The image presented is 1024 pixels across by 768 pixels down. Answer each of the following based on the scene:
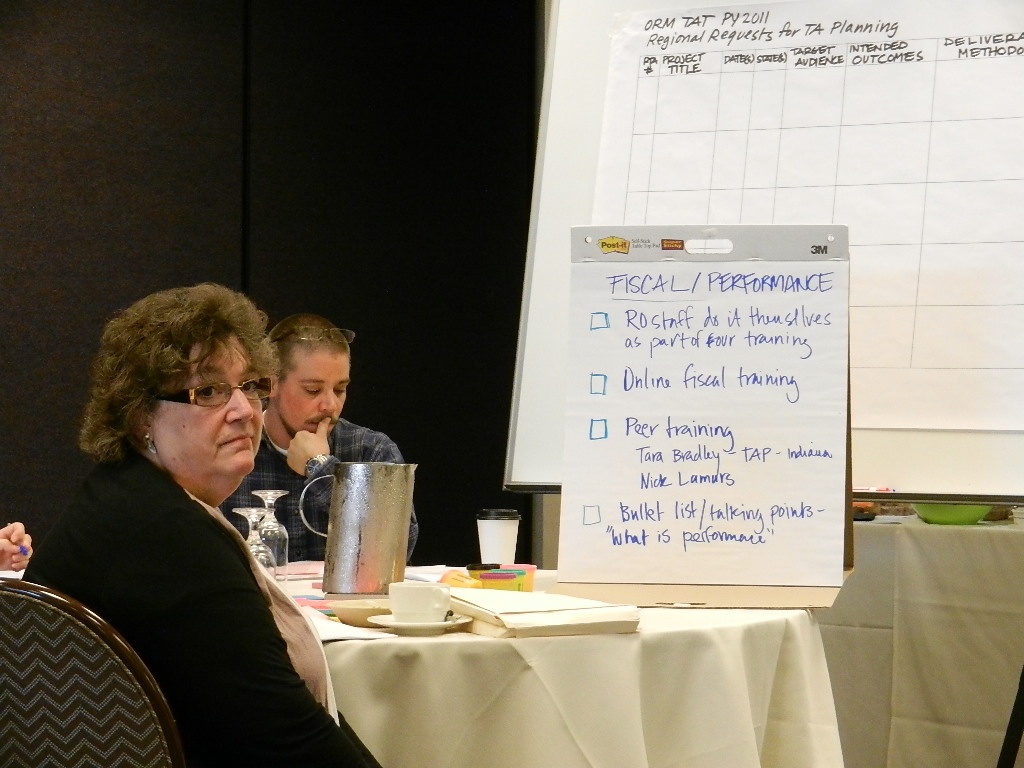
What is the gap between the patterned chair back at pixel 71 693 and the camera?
107 cm

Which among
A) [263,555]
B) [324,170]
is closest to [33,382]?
[324,170]

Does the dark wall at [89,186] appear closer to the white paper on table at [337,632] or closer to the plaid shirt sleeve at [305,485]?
the plaid shirt sleeve at [305,485]

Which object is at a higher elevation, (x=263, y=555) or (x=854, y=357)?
(x=854, y=357)

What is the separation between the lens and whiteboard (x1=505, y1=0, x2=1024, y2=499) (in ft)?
6.56

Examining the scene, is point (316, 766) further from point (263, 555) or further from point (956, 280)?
point (956, 280)

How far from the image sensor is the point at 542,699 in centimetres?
135

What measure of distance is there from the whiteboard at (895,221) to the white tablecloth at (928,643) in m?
0.72

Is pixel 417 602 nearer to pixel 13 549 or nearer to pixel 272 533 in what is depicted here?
pixel 272 533

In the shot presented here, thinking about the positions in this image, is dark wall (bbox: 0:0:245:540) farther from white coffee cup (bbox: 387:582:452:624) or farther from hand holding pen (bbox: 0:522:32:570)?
white coffee cup (bbox: 387:582:452:624)

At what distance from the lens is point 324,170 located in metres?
3.85

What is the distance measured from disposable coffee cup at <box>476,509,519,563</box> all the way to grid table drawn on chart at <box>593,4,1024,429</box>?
655mm

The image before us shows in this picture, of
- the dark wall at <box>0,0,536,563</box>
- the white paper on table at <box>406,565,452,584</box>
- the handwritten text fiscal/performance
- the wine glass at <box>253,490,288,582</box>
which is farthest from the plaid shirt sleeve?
the dark wall at <box>0,0,536,563</box>

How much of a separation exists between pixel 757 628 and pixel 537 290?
3.33ft

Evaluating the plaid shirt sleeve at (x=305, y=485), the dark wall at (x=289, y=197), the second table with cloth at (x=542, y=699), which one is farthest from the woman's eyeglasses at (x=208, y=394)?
the dark wall at (x=289, y=197)
